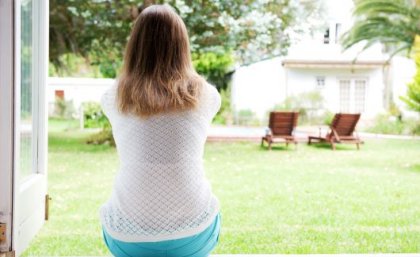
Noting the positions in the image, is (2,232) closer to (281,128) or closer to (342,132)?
(281,128)

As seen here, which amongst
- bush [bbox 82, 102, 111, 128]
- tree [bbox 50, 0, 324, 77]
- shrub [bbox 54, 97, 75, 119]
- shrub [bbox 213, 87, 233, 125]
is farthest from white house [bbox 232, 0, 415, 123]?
shrub [bbox 54, 97, 75, 119]

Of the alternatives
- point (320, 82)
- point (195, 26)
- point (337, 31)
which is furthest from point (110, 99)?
point (320, 82)

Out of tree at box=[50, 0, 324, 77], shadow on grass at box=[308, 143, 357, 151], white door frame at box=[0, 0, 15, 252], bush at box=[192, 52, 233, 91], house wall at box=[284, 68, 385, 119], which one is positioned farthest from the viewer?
house wall at box=[284, 68, 385, 119]

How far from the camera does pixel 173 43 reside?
74.7 inches

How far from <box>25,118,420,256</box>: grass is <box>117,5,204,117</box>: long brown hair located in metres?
2.02

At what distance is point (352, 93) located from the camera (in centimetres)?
1130

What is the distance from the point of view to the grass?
3941 mm

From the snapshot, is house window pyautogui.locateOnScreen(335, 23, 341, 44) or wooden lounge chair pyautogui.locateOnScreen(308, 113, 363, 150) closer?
house window pyautogui.locateOnScreen(335, 23, 341, 44)

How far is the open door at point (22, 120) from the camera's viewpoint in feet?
6.17

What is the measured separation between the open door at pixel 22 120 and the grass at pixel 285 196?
139 cm

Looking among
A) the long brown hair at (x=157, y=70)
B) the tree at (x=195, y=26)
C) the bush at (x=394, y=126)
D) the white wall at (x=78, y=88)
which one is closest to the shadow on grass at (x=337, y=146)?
the bush at (x=394, y=126)

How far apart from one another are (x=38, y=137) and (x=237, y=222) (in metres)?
2.61

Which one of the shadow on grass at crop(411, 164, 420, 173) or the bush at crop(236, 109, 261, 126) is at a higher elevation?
the bush at crop(236, 109, 261, 126)

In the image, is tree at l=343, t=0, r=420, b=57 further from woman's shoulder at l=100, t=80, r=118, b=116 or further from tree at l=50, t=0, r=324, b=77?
woman's shoulder at l=100, t=80, r=118, b=116
